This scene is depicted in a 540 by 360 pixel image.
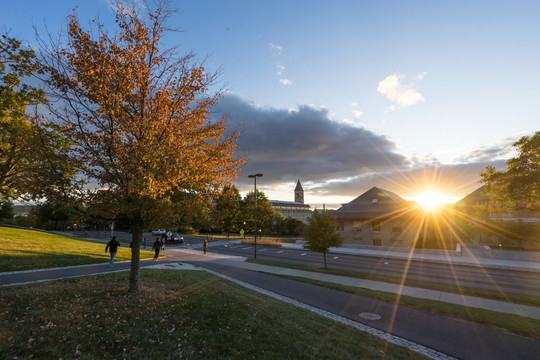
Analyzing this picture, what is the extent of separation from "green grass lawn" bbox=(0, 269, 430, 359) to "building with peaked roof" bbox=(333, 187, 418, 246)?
29630 mm

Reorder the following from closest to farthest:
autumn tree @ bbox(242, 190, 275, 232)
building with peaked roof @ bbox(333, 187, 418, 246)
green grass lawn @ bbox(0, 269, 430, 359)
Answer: green grass lawn @ bbox(0, 269, 430, 359), building with peaked roof @ bbox(333, 187, 418, 246), autumn tree @ bbox(242, 190, 275, 232)

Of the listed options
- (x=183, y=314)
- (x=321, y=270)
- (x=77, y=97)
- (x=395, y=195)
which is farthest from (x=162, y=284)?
(x=395, y=195)

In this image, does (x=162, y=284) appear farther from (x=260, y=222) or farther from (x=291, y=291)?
(x=260, y=222)

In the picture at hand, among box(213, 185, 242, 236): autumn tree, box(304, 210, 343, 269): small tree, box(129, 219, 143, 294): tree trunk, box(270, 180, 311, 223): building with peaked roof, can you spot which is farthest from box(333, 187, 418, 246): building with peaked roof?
box(270, 180, 311, 223): building with peaked roof

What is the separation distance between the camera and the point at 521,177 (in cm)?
1535

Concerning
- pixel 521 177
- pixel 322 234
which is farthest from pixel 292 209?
pixel 521 177

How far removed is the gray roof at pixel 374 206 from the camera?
4057cm

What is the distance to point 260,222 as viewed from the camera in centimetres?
7381

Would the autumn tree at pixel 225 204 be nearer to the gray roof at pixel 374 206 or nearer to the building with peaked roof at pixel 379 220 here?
the building with peaked roof at pixel 379 220

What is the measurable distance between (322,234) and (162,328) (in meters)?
15.9

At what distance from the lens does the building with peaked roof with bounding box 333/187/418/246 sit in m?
37.8

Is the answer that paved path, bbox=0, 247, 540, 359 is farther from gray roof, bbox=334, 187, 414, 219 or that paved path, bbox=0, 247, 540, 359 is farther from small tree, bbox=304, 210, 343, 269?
gray roof, bbox=334, 187, 414, 219

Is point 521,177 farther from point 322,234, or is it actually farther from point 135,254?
point 135,254

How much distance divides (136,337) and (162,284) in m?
5.84
